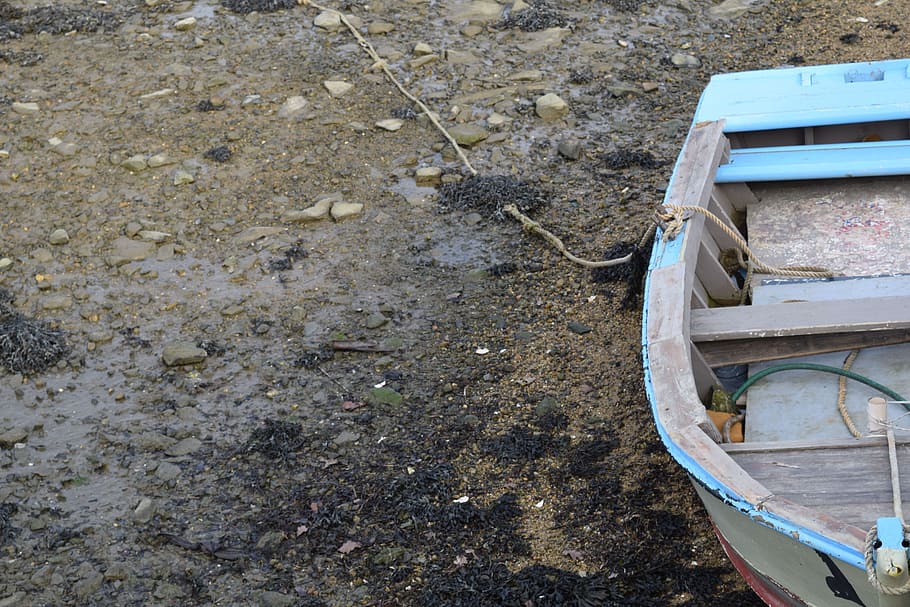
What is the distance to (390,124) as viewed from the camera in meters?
7.57

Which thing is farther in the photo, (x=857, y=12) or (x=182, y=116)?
(x=857, y=12)

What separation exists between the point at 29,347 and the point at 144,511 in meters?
1.55

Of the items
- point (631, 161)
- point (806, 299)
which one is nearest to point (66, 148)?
point (631, 161)

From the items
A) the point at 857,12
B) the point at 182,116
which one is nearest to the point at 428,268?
the point at 182,116

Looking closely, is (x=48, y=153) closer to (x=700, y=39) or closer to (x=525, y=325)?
(x=525, y=325)

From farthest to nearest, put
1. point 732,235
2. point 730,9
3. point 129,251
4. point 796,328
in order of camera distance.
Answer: point 730,9 < point 129,251 < point 732,235 < point 796,328

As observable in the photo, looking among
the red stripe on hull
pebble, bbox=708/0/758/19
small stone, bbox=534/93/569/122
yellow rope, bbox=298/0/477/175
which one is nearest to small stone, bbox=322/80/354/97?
yellow rope, bbox=298/0/477/175

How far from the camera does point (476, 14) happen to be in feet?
29.8

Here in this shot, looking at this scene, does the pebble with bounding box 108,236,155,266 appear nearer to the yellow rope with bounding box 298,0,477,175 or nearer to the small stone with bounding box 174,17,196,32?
the yellow rope with bounding box 298,0,477,175

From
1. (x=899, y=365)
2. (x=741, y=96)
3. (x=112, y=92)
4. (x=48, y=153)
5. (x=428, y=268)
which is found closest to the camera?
(x=899, y=365)

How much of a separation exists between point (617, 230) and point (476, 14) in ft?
11.7

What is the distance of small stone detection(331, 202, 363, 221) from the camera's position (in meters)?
6.65

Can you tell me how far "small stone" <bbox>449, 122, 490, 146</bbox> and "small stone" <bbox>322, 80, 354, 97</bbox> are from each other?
3.37 ft

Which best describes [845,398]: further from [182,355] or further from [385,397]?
[182,355]
